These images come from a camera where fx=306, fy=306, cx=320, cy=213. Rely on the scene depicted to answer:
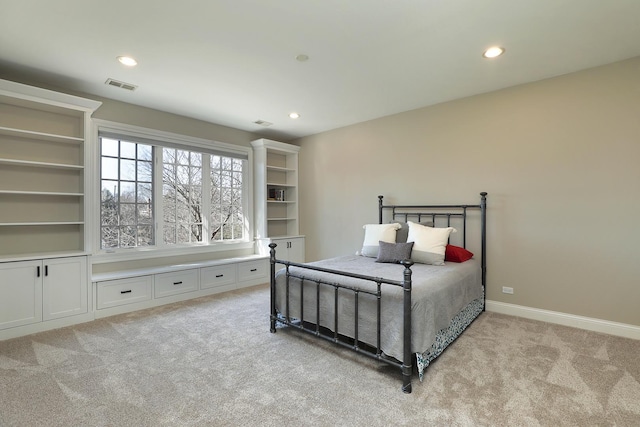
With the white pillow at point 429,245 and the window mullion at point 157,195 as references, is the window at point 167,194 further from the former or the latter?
the white pillow at point 429,245

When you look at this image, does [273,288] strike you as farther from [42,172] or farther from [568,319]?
[568,319]

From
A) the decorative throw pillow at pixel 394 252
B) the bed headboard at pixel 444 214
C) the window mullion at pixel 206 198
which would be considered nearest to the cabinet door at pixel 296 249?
the window mullion at pixel 206 198

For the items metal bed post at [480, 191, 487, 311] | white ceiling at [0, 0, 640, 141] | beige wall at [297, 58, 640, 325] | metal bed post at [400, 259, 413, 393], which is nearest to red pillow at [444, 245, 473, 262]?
metal bed post at [480, 191, 487, 311]

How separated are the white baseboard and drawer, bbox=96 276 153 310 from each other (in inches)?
165

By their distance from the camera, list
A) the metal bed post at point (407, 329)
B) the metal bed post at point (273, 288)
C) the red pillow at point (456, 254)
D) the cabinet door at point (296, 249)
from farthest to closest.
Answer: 1. the cabinet door at point (296, 249)
2. the red pillow at point (456, 254)
3. the metal bed post at point (273, 288)
4. the metal bed post at point (407, 329)

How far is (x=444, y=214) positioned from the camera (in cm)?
397

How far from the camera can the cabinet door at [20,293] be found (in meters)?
2.89

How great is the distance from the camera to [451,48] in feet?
8.76

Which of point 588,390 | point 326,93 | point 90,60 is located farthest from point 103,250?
point 588,390

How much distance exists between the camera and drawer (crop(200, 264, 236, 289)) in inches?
172

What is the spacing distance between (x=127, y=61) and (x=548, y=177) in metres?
4.39

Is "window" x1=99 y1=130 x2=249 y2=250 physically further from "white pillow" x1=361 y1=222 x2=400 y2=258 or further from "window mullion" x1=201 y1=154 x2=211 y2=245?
"white pillow" x1=361 y1=222 x2=400 y2=258

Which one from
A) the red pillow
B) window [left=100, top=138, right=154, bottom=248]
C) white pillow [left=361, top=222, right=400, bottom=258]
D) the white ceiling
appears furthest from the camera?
window [left=100, top=138, right=154, bottom=248]

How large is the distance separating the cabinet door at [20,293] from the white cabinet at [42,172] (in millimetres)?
126
